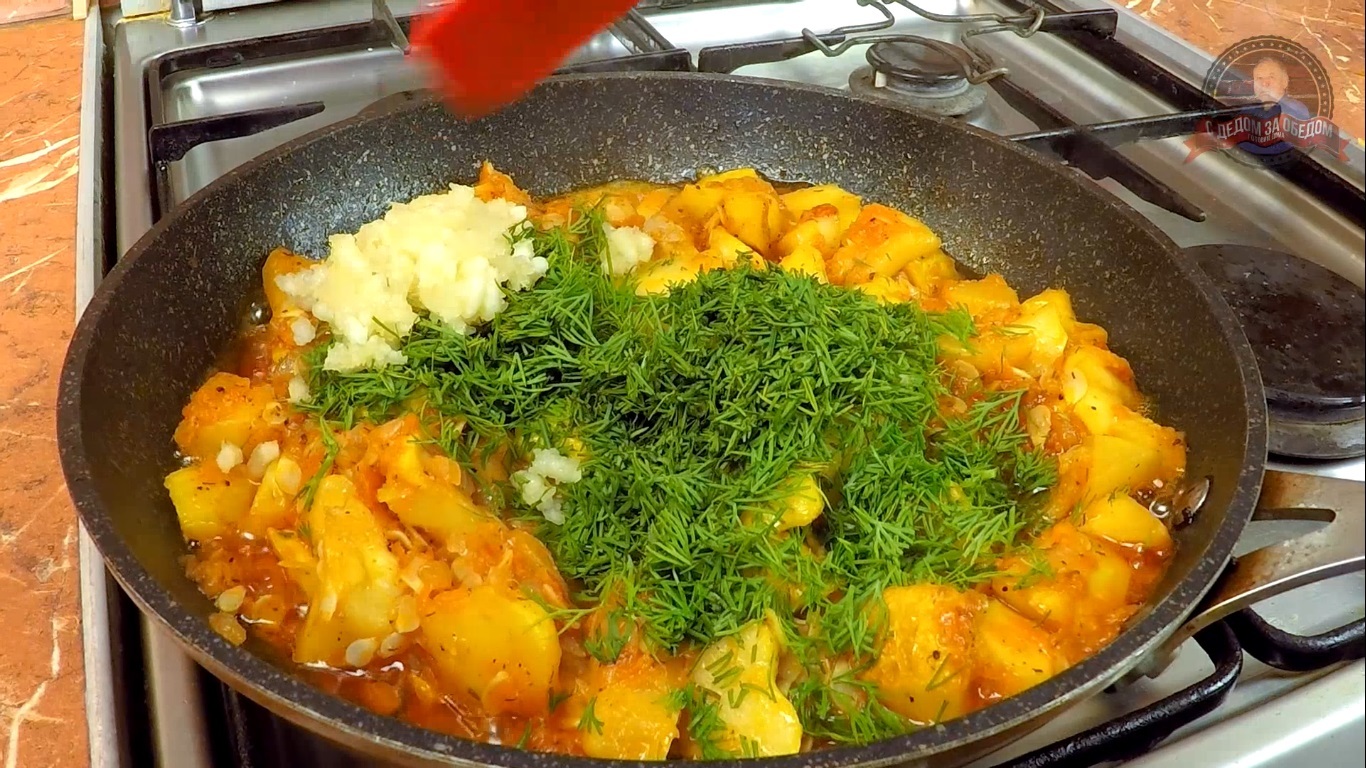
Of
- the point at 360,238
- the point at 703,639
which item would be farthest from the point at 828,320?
the point at 360,238

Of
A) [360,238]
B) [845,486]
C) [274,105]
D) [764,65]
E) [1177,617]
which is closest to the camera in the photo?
[1177,617]

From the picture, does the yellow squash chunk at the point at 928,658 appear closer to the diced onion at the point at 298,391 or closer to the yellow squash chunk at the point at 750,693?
the yellow squash chunk at the point at 750,693

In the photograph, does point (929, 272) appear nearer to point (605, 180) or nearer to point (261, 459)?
point (605, 180)

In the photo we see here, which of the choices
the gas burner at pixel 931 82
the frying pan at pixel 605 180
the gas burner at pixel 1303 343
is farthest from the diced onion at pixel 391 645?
the gas burner at pixel 931 82

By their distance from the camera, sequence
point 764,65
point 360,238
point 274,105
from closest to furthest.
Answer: point 360,238
point 274,105
point 764,65

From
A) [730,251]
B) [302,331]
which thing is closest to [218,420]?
[302,331]

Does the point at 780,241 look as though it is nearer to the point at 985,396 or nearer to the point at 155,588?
the point at 985,396
